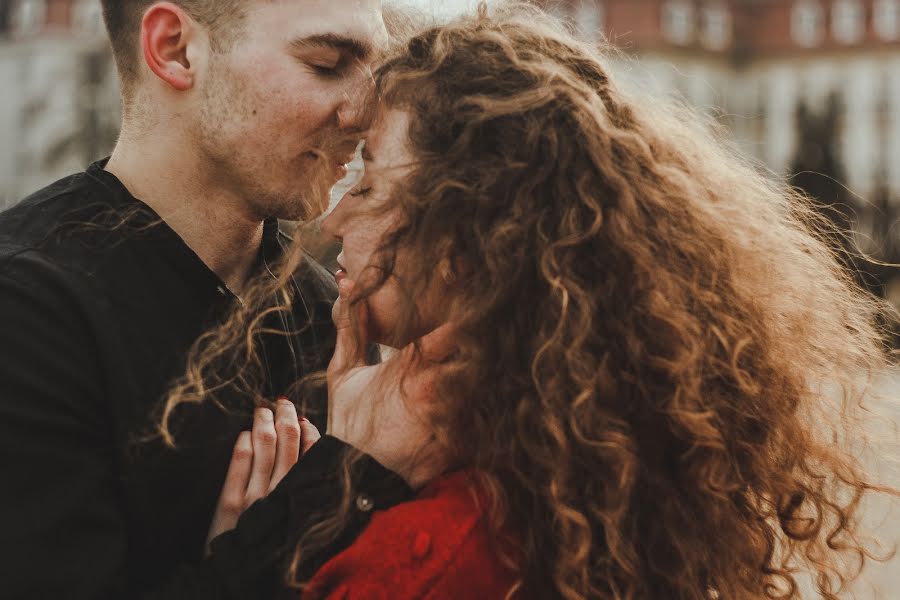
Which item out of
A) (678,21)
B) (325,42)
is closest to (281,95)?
(325,42)

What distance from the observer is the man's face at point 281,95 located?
9.73ft

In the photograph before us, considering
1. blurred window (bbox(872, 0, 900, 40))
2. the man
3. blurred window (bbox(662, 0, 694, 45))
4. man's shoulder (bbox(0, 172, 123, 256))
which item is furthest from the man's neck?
blurred window (bbox(872, 0, 900, 40))

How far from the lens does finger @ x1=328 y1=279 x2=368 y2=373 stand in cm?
254

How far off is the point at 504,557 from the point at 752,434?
0.68 metres

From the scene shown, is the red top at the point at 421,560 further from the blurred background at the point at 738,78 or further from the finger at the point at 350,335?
the blurred background at the point at 738,78

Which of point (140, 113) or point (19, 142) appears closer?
point (140, 113)

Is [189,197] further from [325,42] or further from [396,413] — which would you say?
[396,413]

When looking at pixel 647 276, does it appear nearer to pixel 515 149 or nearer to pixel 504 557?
pixel 515 149

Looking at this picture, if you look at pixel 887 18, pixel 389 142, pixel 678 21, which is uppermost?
pixel 389 142

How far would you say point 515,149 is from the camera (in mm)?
2340

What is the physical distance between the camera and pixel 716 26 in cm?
5772

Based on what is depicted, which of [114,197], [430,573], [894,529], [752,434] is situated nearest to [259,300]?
[114,197]

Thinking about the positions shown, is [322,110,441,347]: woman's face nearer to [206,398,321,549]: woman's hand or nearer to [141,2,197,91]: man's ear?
[206,398,321,549]: woman's hand

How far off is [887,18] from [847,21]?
217cm
